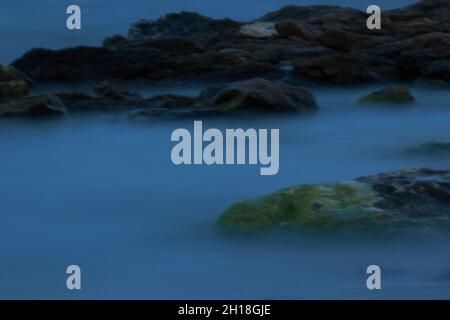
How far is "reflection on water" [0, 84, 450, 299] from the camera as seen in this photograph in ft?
27.0

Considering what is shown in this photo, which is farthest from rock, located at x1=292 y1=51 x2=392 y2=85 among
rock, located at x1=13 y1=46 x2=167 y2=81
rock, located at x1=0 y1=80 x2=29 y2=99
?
rock, located at x1=0 y1=80 x2=29 y2=99

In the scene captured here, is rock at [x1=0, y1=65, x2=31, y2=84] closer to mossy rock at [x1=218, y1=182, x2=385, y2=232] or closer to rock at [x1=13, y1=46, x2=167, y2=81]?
rock at [x1=13, y1=46, x2=167, y2=81]

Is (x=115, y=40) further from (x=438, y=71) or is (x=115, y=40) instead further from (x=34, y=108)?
(x=34, y=108)

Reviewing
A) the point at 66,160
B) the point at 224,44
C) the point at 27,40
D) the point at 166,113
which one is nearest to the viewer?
the point at 66,160

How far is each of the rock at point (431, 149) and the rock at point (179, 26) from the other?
6567 mm

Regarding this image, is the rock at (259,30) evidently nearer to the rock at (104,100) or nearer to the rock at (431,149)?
the rock at (104,100)

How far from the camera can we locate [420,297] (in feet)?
25.3

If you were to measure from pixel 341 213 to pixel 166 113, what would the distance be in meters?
4.59

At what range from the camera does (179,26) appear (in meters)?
19.7

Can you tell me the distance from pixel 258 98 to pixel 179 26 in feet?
21.1

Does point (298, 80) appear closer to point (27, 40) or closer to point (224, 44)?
point (224, 44)

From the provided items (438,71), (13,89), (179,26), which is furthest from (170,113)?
(179,26)

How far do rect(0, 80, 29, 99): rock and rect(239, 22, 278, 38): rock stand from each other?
13.7ft

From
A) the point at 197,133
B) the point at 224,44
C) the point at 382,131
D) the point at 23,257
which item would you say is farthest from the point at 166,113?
the point at 23,257
